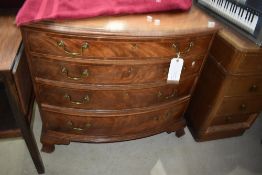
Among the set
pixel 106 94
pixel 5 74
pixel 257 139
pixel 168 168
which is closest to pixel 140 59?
pixel 106 94

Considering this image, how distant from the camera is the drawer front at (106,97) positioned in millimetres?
1268

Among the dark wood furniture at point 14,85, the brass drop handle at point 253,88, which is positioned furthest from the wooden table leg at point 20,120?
the brass drop handle at point 253,88

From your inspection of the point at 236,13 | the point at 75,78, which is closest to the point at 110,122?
the point at 75,78

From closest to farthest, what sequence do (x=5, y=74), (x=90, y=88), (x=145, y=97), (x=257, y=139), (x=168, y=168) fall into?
1. (x=5, y=74)
2. (x=90, y=88)
3. (x=145, y=97)
4. (x=168, y=168)
5. (x=257, y=139)

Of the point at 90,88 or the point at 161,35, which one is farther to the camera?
the point at 90,88

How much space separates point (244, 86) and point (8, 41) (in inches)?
53.9

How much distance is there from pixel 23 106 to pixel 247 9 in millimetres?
1286

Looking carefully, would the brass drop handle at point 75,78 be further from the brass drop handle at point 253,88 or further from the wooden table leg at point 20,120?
the brass drop handle at point 253,88

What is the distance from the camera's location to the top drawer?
1.05 meters

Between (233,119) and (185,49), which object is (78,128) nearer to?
(185,49)

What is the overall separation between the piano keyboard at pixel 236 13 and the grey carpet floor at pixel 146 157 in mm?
940

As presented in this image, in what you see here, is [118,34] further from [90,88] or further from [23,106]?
[23,106]

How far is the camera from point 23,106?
1191mm

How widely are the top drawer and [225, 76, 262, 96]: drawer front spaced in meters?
0.46
